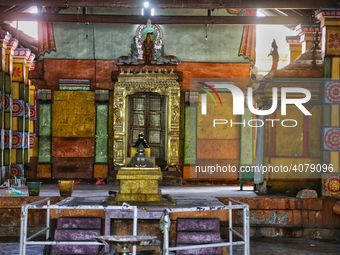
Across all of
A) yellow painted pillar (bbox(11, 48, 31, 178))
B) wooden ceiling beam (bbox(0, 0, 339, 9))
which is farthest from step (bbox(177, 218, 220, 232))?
yellow painted pillar (bbox(11, 48, 31, 178))

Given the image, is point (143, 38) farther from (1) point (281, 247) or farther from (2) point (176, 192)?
(1) point (281, 247)

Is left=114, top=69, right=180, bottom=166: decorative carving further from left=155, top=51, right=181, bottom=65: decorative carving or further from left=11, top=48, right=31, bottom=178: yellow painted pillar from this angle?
left=11, top=48, right=31, bottom=178: yellow painted pillar

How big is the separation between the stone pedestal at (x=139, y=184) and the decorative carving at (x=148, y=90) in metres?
5.80

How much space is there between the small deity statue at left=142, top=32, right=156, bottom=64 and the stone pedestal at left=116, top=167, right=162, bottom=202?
6717mm

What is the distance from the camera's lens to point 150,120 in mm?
13945

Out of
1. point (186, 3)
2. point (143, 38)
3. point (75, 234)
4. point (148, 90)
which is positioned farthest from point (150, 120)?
point (75, 234)

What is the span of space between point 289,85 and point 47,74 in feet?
24.9

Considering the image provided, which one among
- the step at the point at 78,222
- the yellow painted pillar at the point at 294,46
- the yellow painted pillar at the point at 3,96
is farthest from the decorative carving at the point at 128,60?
the step at the point at 78,222

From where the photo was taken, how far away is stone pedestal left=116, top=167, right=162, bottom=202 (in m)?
7.66

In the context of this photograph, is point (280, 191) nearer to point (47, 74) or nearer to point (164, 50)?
point (164, 50)

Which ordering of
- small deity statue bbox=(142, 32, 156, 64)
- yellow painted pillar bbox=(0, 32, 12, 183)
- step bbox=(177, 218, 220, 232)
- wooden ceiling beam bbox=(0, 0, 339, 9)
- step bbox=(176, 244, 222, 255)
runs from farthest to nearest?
small deity statue bbox=(142, 32, 156, 64), yellow painted pillar bbox=(0, 32, 12, 183), wooden ceiling beam bbox=(0, 0, 339, 9), step bbox=(177, 218, 220, 232), step bbox=(176, 244, 222, 255)

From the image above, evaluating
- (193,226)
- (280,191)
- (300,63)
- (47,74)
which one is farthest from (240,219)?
(47,74)

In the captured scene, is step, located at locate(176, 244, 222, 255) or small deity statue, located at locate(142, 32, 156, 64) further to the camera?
small deity statue, located at locate(142, 32, 156, 64)

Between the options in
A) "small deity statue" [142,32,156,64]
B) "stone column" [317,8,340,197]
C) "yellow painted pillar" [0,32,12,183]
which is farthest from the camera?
"small deity statue" [142,32,156,64]
